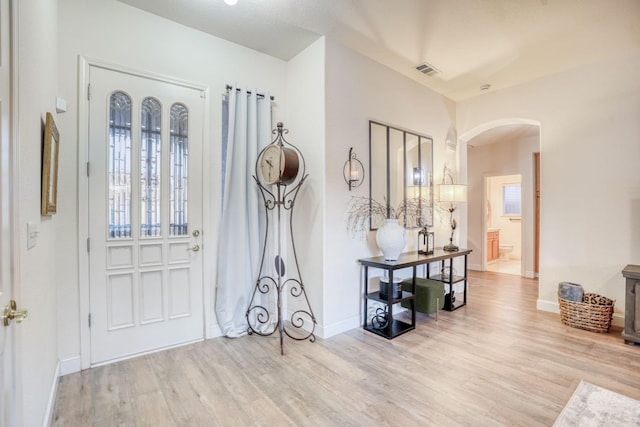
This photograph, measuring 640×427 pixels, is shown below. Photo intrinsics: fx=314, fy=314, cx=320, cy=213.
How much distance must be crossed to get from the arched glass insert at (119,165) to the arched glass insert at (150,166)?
11cm

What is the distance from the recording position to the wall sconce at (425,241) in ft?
12.9

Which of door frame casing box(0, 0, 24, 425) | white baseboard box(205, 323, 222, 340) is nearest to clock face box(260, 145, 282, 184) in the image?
white baseboard box(205, 323, 222, 340)

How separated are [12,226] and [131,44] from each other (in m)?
2.21

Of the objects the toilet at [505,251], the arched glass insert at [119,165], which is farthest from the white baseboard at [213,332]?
the toilet at [505,251]

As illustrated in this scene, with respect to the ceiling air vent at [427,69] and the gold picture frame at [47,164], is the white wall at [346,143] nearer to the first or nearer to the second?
the ceiling air vent at [427,69]

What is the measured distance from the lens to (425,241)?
4.08 m

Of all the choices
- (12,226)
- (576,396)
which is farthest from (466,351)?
(12,226)

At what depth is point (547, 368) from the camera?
2.53 m

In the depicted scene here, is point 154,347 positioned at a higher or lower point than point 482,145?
lower

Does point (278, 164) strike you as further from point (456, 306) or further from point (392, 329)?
point (456, 306)

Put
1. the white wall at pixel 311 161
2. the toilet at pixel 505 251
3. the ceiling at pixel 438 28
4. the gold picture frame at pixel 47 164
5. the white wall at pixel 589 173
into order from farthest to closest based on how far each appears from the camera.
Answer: the toilet at pixel 505 251 → the white wall at pixel 589 173 → the white wall at pixel 311 161 → the ceiling at pixel 438 28 → the gold picture frame at pixel 47 164

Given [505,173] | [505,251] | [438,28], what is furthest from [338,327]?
[505,251]

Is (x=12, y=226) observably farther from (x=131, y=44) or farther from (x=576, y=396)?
(x=576, y=396)

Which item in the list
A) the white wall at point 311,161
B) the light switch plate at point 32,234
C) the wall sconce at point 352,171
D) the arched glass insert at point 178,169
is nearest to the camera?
the light switch plate at point 32,234
